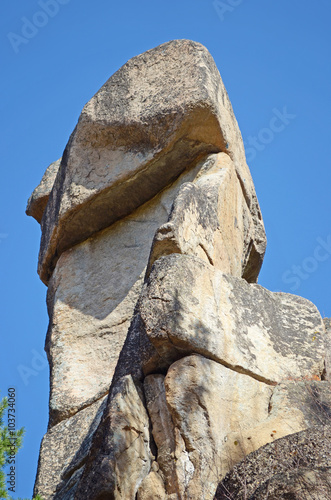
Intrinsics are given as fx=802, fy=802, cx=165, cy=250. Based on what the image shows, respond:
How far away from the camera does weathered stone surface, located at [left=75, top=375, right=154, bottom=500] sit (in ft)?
17.2

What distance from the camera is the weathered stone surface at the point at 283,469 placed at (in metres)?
4.03

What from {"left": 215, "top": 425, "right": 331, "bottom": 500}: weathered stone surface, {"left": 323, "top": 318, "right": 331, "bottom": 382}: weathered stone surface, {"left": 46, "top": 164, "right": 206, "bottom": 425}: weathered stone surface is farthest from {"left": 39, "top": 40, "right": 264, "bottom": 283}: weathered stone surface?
{"left": 215, "top": 425, "right": 331, "bottom": 500}: weathered stone surface

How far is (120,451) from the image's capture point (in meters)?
5.37

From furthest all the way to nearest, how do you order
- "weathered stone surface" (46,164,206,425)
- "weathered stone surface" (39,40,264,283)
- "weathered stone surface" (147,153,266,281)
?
"weathered stone surface" (39,40,264,283) < "weathered stone surface" (46,164,206,425) < "weathered stone surface" (147,153,266,281)

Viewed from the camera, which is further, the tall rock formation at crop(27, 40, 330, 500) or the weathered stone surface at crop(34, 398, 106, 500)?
the weathered stone surface at crop(34, 398, 106, 500)

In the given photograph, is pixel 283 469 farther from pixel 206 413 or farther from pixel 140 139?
pixel 140 139

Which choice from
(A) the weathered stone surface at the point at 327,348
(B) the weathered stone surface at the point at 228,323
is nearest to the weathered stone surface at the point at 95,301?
(B) the weathered stone surface at the point at 228,323

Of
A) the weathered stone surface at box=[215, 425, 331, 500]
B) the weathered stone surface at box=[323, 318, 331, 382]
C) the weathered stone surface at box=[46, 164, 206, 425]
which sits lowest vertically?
the weathered stone surface at box=[215, 425, 331, 500]

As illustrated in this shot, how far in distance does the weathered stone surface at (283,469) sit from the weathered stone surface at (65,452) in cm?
231

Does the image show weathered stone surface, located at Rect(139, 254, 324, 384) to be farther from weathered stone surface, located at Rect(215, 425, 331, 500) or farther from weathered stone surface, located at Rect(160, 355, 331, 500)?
weathered stone surface, located at Rect(215, 425, 331, 500)

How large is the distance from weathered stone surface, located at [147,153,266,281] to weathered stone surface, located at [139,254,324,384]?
0.94 ft

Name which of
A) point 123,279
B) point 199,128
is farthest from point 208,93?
point 123,279

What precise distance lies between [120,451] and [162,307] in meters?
1.06

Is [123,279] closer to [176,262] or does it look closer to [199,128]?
[199,128]
